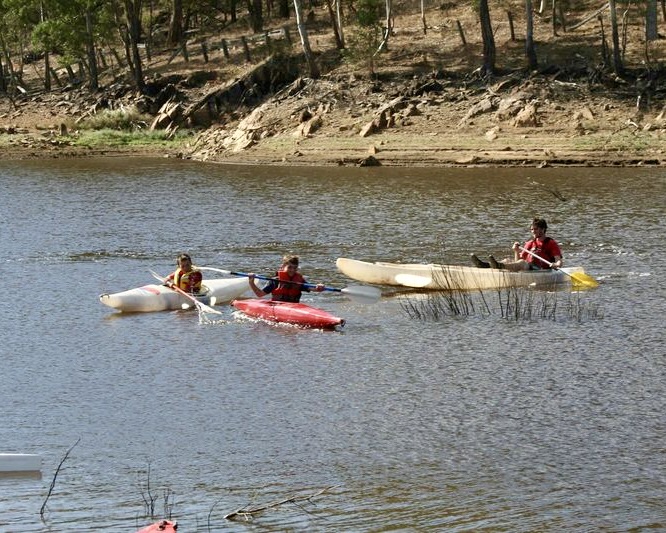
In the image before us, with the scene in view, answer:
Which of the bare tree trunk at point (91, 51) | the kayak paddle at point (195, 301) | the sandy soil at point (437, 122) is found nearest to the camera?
the kayak paddle at point (195, 301)

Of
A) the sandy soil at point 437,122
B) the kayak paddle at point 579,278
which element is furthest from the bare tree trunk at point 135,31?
the kayak paddle at point 579,278

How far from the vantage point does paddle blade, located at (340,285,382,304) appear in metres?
21.3

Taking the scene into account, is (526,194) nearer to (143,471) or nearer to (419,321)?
(419,321)

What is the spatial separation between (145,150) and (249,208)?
789 inches

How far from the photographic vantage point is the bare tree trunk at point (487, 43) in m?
49.2

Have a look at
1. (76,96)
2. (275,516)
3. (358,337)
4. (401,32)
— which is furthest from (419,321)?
(76,96)

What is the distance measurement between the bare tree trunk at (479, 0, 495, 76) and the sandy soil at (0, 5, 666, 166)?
79 centimetres

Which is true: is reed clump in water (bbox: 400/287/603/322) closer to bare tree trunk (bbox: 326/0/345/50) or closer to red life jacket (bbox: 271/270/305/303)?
red life jacket (bbox: 271/270/305/303)

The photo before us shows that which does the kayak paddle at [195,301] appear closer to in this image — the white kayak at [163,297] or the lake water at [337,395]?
the white kayak at [163,297]

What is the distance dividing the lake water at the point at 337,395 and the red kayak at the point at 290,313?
0.25m

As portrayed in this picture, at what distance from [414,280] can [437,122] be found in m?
24.2

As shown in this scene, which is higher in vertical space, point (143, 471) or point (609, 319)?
point (143, 471)

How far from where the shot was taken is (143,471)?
1264cm

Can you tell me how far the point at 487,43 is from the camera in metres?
49.9
